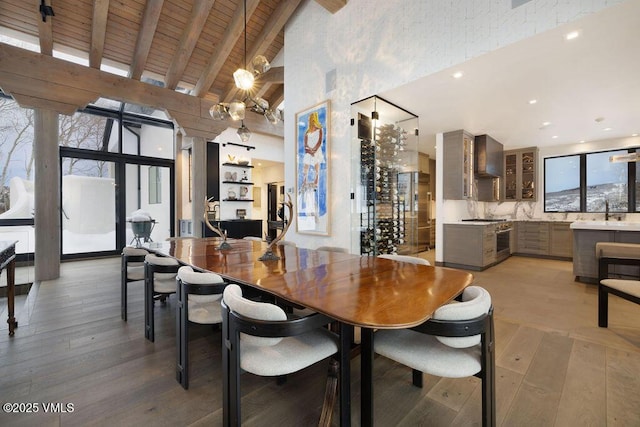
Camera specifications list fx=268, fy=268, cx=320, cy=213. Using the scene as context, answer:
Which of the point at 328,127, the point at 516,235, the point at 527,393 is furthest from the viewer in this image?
Answer: the point at 516,235

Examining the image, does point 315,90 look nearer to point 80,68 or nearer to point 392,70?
point 392,70

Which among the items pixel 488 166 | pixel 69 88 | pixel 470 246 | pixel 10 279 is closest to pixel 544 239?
pixel 488 166

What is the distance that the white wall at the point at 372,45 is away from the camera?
8.26 ft

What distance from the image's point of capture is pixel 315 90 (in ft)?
15.4

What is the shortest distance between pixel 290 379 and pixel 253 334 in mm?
895

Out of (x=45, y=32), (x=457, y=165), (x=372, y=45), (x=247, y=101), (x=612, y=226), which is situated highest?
(x=45, y=32)

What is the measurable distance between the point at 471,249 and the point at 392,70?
3.38 m

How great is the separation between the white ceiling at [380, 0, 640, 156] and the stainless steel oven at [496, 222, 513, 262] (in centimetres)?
191

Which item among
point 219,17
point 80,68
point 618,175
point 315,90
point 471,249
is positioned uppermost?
point 219,17

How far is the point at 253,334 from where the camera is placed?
1.10m

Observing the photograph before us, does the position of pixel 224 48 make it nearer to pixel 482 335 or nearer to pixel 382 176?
pixel 382 176

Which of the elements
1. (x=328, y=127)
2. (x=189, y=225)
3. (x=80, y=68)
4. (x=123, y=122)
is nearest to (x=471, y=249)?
(x=328, y=127)

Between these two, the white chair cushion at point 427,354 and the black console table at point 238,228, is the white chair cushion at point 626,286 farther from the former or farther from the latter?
the black console table at point 238,228

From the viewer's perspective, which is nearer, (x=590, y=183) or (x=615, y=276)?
(x=615, y=276)
